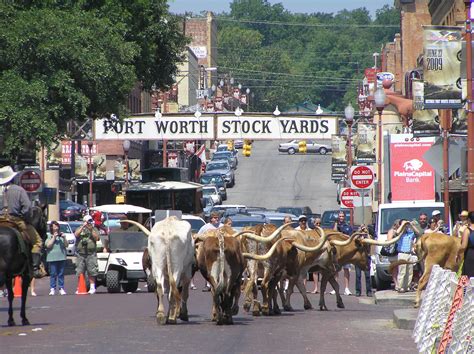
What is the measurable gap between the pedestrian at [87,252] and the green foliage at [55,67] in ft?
23.8

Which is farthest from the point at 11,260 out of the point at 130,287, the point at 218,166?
the point at 218,166

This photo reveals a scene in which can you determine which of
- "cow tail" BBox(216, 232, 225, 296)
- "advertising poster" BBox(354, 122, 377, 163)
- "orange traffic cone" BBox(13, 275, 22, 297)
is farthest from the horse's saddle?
"advertising poster" BBox(354, 122, 377, 163)

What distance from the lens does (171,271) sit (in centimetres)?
2144

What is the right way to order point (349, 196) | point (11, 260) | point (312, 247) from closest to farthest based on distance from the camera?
1. point (11, 260)
2. point (312, 247)
3. point (349, 196)

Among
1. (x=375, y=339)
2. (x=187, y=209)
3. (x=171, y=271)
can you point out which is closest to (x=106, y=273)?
(x=171, y=271)

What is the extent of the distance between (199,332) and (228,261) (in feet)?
6.70

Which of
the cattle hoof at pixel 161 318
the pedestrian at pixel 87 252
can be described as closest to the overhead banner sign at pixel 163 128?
the pedestrian at pixel 87 252

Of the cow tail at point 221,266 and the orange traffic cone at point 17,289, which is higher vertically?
the cow tail at point 221,266

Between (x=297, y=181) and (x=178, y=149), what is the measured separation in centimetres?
942

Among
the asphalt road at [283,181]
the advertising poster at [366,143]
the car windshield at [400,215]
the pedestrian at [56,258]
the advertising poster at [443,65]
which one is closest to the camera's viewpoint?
the advertising poster at [443,65]

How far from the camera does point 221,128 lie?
245 ft

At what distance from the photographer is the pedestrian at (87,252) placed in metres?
33.8

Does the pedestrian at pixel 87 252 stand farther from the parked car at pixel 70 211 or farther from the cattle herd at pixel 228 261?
the parked car at pixel 70 211

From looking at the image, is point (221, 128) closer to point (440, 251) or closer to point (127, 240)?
point (127, 240)
